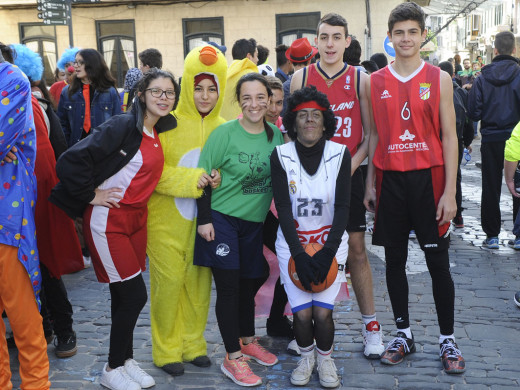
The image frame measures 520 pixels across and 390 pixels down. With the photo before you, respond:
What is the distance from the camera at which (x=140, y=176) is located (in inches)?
147

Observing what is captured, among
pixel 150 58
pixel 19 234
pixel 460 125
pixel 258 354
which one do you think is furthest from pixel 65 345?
pixel 460 125

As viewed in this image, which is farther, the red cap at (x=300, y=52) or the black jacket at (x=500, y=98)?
the red cap at (x=300, y=52)

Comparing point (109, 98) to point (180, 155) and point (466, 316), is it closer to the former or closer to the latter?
point (180, 155)

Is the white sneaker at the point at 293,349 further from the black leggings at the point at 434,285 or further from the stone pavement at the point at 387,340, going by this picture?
the black leggings at the point at 434,285

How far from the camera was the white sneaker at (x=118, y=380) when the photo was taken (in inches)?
149

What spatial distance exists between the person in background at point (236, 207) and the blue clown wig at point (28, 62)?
1.56 m

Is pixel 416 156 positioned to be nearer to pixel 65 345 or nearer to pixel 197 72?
pixel 197 72

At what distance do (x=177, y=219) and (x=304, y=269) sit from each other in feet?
2.98

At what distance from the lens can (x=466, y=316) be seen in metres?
5.01

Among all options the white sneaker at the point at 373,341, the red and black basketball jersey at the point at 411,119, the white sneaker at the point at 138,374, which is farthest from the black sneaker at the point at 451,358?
the white sneaker at the point at 138,374

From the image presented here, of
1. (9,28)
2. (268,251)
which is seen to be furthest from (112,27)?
(268,251)

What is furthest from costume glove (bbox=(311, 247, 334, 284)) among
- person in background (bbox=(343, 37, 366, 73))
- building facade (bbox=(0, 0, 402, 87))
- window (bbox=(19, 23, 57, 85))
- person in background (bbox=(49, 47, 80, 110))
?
window (bbox=(19, 23, 57, 85))

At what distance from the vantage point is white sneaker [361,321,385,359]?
166 inches

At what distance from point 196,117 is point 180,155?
27cm
